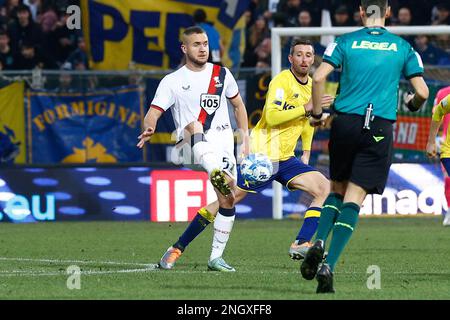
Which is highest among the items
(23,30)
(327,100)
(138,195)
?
(23,30)

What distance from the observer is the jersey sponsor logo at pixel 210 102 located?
11.7 meters

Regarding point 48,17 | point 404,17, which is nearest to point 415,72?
point 404,17

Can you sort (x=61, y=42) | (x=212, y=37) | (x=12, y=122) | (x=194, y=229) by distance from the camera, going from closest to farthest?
(x=194, y=229) < (x=12, y=122) < (x=212, y=37) < (x=61, y=42)

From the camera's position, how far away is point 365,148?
9398mm

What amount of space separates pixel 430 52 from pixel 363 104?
10.9 m

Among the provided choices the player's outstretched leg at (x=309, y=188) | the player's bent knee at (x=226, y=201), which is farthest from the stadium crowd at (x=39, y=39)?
the player's bent knee at (x=226, y=201)

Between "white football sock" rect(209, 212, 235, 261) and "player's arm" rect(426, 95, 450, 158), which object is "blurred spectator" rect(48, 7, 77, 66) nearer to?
"player's arm" rect(426, 95, 450, 158)

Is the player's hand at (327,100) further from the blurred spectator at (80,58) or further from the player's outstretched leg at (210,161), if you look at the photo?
the blurred spectator at (80,58)

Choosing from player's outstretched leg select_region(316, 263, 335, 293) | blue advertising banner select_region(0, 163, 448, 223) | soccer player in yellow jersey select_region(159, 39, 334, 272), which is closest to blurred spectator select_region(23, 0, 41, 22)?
blue advertising banner select_region(0, 163, 448, 223)

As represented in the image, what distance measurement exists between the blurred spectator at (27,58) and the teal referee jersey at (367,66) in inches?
515

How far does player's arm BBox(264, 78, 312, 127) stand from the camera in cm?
1269

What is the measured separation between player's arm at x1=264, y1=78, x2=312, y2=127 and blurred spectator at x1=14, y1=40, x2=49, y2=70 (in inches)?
387

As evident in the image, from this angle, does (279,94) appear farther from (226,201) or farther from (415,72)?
(415,72)
